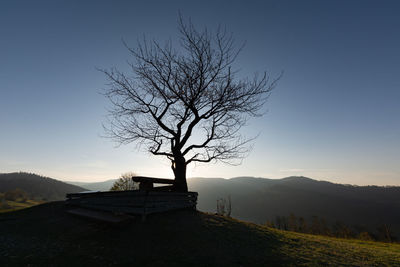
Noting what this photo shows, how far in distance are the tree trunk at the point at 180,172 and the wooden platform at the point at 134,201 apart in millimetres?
684

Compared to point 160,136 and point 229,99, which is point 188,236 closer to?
point 160,136

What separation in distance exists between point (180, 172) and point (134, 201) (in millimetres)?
4063

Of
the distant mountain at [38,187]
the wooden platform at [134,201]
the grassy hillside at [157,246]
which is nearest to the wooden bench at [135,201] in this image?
the wooden platform at [134,201]

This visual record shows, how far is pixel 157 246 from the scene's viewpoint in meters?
6.26

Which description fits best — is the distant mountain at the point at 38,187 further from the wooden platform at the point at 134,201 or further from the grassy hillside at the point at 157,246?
the grassy hillside at the point at 157,246

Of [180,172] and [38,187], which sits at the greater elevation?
[180,172]

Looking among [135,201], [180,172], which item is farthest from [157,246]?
[180,172]

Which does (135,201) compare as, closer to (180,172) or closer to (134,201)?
(134,201)

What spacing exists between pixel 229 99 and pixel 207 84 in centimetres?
178

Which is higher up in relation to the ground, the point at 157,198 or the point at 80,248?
the point at 157,198

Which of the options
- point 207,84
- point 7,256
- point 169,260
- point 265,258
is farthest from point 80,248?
point 207,84

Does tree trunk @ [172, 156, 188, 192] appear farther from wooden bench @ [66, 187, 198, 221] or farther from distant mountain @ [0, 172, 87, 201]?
distant mountain @ [0, 172, 87, 201]

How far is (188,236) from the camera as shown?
23.2 ft

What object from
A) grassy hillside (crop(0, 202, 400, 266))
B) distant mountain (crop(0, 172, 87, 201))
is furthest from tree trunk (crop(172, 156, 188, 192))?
distant mountain (crop(0, 172, 87, 201))
